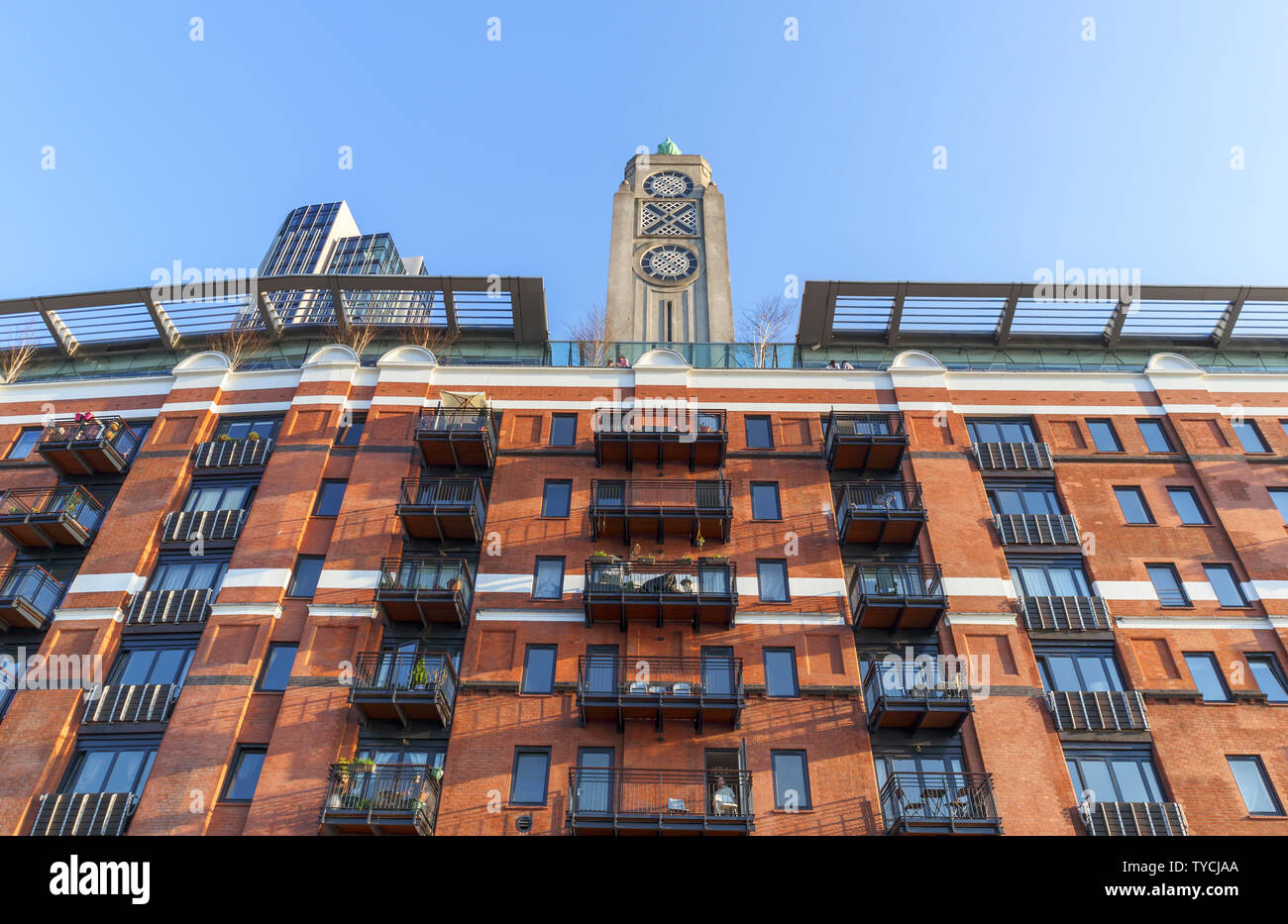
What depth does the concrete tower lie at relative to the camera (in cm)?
4888

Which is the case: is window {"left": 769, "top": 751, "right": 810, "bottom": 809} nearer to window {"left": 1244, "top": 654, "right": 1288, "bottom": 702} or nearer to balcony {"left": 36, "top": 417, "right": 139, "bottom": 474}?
window {"left": 1244, "top": 654, "right": 1288, "bottom": 702}

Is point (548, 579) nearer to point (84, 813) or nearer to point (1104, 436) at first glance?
point (84, 813)

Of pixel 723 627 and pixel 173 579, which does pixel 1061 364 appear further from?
pixel 173 579

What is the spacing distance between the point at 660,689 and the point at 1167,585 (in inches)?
601

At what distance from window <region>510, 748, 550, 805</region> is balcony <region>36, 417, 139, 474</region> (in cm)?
1707

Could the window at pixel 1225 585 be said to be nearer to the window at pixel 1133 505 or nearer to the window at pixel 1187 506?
the window at pixel 1187 506

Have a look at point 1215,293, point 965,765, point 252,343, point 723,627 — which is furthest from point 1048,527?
point 252,343

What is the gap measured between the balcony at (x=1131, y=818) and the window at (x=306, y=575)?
68.9ft

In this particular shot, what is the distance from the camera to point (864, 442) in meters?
31.6

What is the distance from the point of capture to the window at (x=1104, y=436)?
3359cm

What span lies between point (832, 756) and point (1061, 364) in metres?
20.6

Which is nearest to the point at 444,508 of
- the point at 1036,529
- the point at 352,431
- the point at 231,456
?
the point at 352,431

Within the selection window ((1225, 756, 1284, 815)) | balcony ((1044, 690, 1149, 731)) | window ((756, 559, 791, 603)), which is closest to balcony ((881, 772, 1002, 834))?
balcony ((1044, 690, 1149, 731))

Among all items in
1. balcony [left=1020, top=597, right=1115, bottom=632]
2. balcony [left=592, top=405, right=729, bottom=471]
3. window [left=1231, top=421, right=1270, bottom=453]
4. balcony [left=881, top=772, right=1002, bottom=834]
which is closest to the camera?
balcony [left=881, top=772, right=1002, bottom=834]
